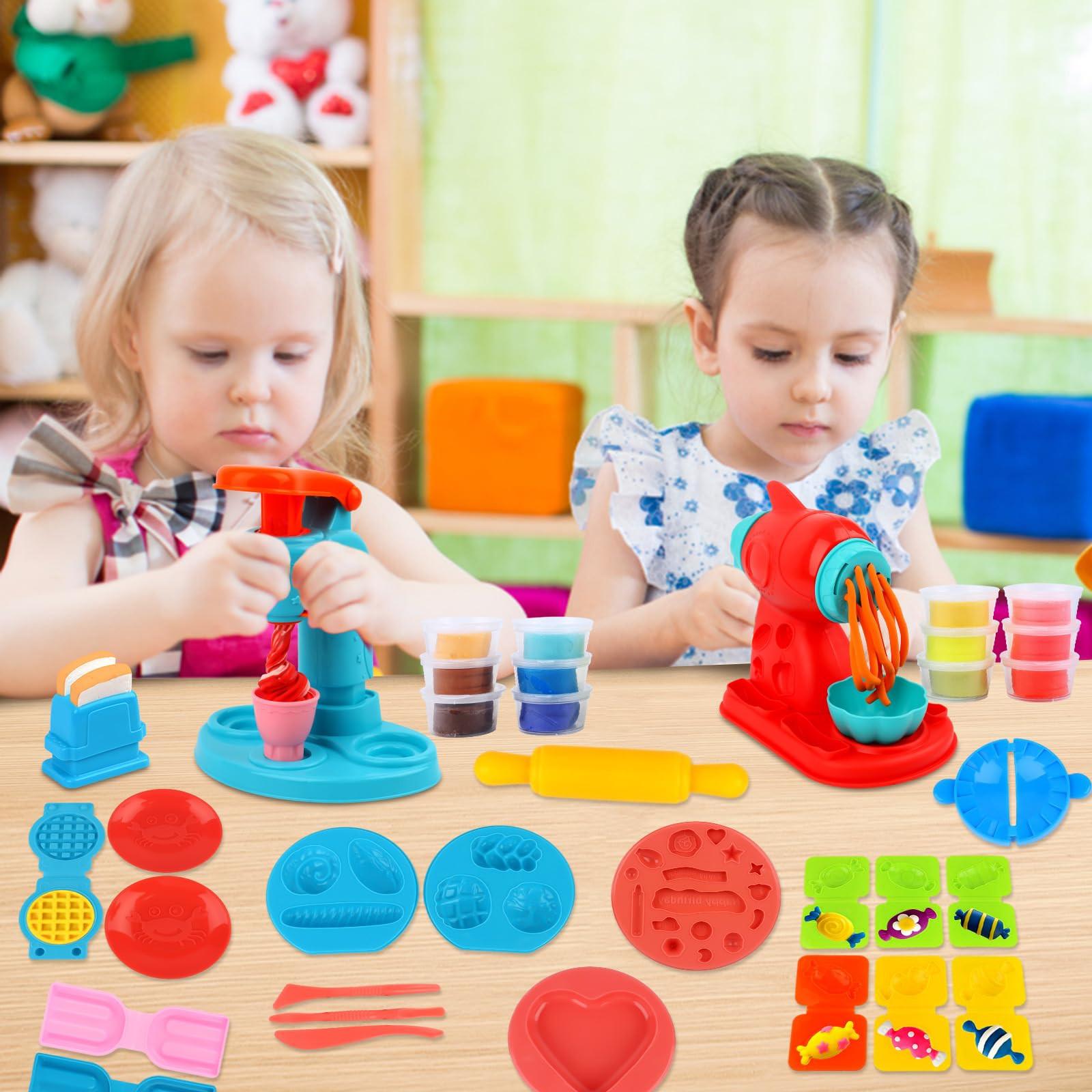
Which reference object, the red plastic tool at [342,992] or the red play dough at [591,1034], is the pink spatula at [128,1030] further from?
the red play dough at [591,1034]

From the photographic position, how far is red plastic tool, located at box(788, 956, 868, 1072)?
1.77 ft

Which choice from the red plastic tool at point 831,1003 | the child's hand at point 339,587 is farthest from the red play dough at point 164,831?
the red plastic tool at point 831,1003

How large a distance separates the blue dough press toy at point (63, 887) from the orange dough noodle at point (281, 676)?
10cm

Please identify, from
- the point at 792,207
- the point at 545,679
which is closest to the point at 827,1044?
the point at 545,679

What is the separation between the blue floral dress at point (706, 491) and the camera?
124 cm

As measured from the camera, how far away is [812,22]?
2.47m

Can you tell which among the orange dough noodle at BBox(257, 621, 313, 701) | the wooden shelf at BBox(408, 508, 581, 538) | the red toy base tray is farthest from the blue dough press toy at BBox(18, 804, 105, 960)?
the wooden shelf at BBox(408, 508, 581, 538)

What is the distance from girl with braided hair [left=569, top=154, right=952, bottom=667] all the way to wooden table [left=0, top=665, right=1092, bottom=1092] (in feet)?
0.75

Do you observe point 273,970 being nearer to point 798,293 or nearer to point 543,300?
point 798,293

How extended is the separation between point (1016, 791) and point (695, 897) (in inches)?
7.1

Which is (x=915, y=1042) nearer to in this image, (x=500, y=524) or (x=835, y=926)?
(x=835, y=926)

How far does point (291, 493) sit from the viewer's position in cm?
63

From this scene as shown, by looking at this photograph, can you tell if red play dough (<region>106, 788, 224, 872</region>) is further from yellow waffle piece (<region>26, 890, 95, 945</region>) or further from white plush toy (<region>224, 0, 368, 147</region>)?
white plush toy (<region>224, 0, 368, 147</region>)

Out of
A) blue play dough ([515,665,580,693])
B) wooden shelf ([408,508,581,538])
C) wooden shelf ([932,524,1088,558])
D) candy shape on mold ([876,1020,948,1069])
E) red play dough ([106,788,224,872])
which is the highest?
blue play dough ([515,665,580,693])
